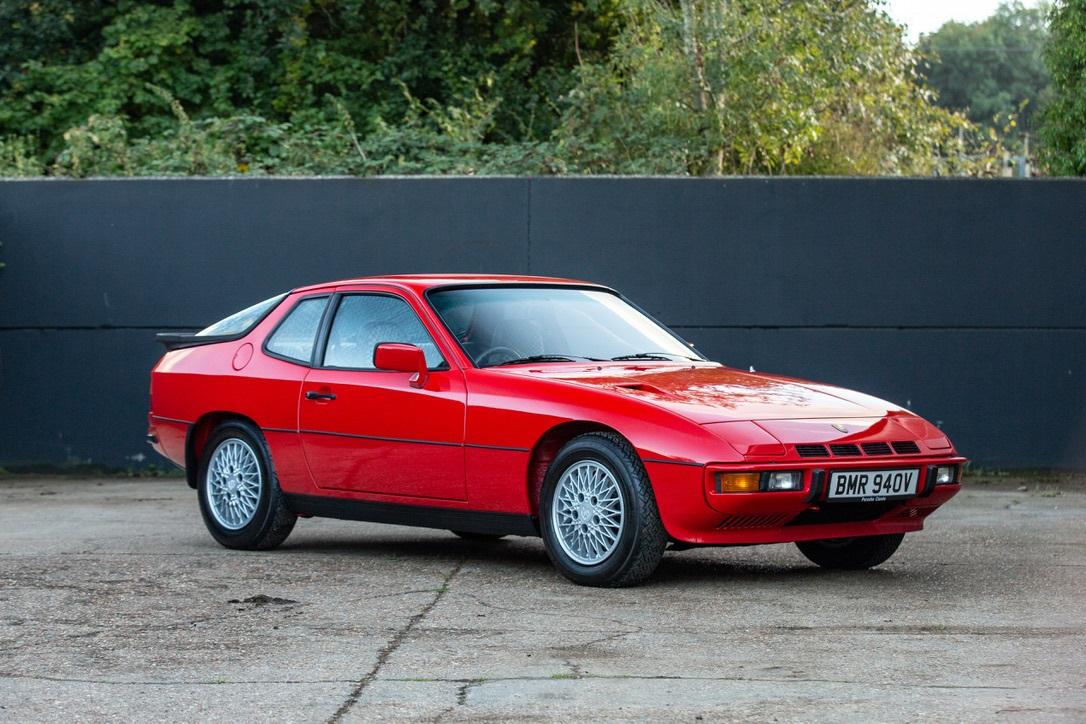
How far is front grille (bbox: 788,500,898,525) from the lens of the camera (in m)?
7.11

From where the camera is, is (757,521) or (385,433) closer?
(757,521)

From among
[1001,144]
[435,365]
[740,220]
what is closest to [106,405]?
[740,220]

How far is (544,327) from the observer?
8.24 meters

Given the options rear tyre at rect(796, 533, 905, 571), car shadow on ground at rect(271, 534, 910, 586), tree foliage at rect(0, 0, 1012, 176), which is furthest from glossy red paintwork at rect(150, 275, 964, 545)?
tree foliage at rect(0, 0, 1012, 176)

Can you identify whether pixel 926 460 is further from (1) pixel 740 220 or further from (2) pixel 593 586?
(1) pixel 740 220

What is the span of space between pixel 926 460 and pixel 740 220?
5960 mm

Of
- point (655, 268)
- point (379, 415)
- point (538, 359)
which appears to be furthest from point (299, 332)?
point (655, 268)

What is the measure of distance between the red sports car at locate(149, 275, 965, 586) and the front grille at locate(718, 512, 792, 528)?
13 millimetres

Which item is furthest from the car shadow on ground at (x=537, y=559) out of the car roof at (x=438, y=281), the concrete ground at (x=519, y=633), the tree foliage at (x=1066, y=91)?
the tree foliage at (x=1066, y=91)

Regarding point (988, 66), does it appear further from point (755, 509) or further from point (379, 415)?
point (755, 509)

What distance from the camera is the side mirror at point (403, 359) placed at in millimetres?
7859

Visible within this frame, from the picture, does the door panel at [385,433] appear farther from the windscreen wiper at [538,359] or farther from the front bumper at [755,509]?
the front bumper at [755,509]

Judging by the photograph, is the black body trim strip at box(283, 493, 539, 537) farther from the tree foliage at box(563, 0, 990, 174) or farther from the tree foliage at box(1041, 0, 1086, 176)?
the tree foliage at box(1041, 0, 1086, 176)

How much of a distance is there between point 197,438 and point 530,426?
258 cm
